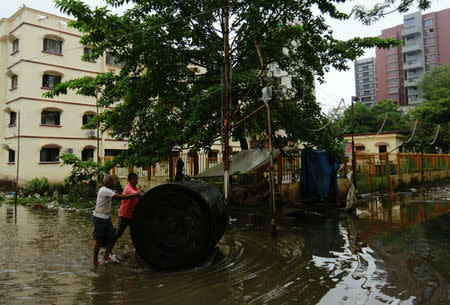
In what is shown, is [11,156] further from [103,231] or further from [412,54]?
[412,54]

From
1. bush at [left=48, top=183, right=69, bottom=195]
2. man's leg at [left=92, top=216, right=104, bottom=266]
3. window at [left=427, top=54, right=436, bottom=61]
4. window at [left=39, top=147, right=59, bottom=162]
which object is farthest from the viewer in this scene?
window at [left=427, top=54, right=436, bottom=61]

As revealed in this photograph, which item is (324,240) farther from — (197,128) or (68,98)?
(68,98)

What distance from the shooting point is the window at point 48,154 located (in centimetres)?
2123

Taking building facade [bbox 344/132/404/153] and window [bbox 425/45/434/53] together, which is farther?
window [bbox 425/45/434/53]

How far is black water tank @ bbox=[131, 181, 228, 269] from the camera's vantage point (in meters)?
4.93

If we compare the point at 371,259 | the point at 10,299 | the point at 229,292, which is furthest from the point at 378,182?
the point at 10,299

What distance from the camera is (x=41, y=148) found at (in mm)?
21109

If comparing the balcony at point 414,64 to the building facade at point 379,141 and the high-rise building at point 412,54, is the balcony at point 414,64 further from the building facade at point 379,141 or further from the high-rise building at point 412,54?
the building facade at point 379,141

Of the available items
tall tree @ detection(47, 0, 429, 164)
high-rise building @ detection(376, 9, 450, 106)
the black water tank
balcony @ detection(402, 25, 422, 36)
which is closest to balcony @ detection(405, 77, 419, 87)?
high-rise building @ detection(376, 9, 450, 106)

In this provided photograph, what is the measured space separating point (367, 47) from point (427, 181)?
14.3m

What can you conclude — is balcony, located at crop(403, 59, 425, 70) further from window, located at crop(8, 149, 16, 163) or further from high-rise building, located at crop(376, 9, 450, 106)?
window, located at crop(8, 149, 16, 163)

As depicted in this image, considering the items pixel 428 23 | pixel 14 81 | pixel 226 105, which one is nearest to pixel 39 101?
pixel 14 81

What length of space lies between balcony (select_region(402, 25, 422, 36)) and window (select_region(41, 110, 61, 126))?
77.8m

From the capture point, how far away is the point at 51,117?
2203 cm
